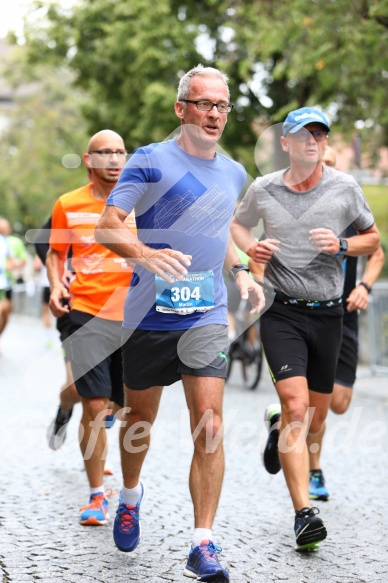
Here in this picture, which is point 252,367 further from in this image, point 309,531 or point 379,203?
point 379,203

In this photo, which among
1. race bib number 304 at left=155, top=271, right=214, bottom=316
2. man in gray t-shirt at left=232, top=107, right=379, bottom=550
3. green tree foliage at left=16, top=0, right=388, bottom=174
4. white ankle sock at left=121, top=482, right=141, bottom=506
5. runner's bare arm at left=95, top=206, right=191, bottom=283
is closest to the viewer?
runner's bare arm at left=95, top=206, right=191, bottom=283

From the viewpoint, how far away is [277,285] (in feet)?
19.2

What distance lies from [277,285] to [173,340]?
1.17 meters

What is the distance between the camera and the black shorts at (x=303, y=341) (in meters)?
5.66

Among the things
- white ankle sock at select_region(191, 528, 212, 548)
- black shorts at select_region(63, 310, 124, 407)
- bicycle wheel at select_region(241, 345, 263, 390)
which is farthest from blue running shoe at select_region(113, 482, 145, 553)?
bicycle wheel at select_region(241, 345, 263, 390)

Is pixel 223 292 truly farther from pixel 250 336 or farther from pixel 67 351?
pixel 250 336

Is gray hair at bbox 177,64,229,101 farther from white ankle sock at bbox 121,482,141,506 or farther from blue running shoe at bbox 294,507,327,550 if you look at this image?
blue running shoe at bbox 294,507,327,550

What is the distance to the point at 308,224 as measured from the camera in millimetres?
5762

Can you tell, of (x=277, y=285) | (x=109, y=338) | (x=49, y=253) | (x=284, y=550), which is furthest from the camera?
(x=49, y=253)

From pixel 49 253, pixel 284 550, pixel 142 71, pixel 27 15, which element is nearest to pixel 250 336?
pixel 49 253

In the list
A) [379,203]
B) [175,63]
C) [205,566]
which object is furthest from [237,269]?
[379,203]

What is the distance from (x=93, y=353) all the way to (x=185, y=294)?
155 centimetres

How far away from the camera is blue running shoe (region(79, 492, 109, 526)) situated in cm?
580

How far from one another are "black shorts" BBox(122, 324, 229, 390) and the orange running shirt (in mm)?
1340
